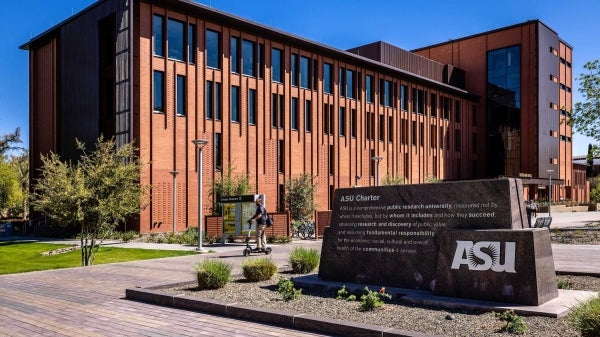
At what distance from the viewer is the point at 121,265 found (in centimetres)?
1547

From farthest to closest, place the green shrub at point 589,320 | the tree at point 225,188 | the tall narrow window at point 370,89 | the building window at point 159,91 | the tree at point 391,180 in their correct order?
the tall narrow window at point 370,89
the tree at point 391,180
the building window at point 159,91
the tree at point 225,188
the green shrub at point 589,320

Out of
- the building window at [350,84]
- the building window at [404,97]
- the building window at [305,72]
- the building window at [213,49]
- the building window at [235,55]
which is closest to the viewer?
the building window at [213,49]

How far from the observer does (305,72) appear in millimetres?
44469

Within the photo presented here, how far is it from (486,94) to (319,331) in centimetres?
6663

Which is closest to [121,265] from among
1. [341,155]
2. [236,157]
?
[236,157]

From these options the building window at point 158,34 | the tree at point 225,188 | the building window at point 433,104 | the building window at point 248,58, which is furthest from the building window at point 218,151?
the building window at point 433,104

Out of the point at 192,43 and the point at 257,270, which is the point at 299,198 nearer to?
the point at 192,43

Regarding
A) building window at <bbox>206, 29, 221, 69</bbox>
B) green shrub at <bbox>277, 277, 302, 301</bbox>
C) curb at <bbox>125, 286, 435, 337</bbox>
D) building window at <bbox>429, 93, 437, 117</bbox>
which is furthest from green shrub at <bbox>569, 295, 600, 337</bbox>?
building window at <bbox>429, 93, 437, 117</bbox>

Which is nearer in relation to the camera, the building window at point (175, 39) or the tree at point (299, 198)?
the building window at point (175, 39)

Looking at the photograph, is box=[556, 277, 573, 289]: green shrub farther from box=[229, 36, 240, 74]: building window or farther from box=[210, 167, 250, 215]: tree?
box=[229, 36, 240, 74]: building window

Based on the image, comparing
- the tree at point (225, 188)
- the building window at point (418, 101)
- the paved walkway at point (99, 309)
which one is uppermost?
the building window at point (418, 101)

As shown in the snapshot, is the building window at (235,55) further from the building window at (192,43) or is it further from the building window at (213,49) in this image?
the building window at (192,43)

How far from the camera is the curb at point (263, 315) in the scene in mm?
6777

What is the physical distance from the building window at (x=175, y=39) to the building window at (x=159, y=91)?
4.91 ft
